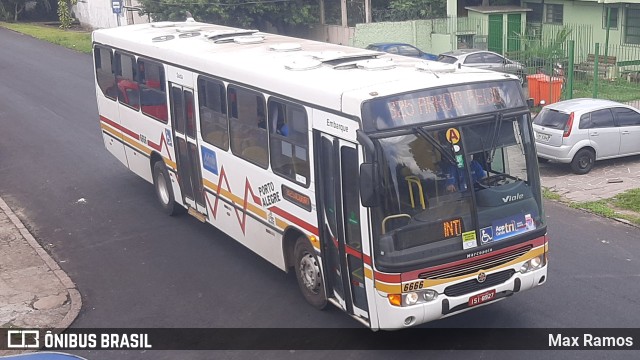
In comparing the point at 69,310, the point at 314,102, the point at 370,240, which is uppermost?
the point at 314,102

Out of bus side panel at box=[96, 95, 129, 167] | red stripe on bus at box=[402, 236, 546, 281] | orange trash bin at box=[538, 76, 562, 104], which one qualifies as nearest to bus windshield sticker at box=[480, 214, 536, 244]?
red stripe on bus at box=[402, 236, 546, 281]

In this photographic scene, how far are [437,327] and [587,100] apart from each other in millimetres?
10089

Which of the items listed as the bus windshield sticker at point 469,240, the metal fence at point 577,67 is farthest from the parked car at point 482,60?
the bus windshield sticker at point 469,240

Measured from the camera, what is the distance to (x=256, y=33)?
14938 mm

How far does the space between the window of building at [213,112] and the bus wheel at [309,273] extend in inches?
89.9

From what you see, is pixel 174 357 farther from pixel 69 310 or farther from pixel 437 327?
pixel 437 327

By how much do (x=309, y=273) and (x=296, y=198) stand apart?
982 millimetres

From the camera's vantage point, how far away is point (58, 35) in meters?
44.3

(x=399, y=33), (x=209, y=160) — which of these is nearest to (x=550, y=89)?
(x=209, y=160)

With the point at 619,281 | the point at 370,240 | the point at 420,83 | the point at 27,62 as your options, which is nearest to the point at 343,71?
the point at 420,83

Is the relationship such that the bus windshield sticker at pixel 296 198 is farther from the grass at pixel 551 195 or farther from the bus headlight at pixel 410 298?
the grass at pixel 551 195

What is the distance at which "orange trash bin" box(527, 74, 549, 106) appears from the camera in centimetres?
2325

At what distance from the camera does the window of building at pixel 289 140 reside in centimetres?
992

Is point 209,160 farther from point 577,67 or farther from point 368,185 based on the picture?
point 577,67
